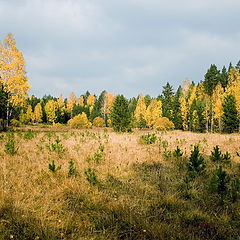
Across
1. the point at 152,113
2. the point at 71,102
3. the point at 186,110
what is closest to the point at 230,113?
the point at 186,110

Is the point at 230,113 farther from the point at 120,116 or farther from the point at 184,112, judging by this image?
the point at 120,116

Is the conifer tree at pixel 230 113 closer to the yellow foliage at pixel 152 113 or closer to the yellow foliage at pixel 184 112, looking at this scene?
the yellow foliage at pixel 184 112

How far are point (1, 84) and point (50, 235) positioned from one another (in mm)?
20403

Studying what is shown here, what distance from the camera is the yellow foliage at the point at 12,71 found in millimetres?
18939

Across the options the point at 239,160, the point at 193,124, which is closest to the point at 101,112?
the point at 193,124

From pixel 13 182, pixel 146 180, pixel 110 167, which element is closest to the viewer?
pixel 13 182

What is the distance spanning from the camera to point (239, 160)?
21.7 ft

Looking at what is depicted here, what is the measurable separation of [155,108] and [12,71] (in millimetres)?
38520

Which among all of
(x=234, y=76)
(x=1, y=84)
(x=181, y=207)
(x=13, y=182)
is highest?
(x=234, y=76)

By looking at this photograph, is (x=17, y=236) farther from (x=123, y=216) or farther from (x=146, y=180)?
(x=146, y=180)

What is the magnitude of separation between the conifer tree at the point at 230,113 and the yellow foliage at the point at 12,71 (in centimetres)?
3393

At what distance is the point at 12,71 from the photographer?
63.6ft

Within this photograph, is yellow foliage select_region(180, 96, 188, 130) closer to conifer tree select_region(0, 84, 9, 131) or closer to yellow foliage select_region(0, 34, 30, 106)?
yellow foliage select_region(0, 34, 30, 106)

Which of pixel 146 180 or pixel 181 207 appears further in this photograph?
pixel 146 180
